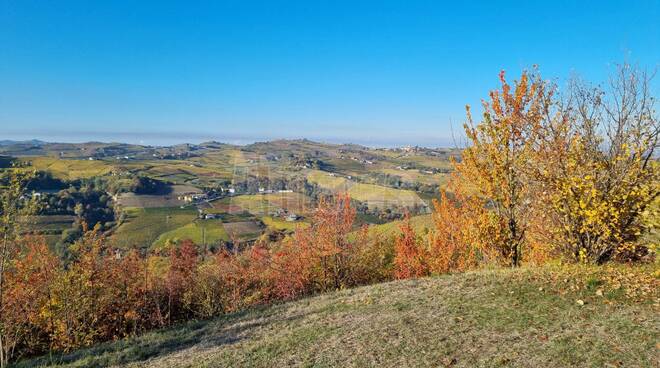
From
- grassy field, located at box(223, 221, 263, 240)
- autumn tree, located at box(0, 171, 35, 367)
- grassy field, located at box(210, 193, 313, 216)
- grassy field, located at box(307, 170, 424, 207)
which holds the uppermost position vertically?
autumn tree, located at box(0, 171, 35, 367)

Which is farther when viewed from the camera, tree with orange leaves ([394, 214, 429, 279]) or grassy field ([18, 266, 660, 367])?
tree with orange leaves ([394, 214, 429, 279])

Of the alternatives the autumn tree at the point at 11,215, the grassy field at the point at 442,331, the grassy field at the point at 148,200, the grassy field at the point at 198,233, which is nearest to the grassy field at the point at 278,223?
the grassy field at the point at 198,233

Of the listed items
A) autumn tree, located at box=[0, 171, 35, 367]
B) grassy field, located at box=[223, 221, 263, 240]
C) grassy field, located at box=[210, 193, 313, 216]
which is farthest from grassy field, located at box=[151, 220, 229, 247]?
autumn tree, located at box=[0, 171, 35, 367]

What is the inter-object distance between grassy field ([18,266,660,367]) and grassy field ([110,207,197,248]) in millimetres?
73910

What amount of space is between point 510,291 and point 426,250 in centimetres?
3237

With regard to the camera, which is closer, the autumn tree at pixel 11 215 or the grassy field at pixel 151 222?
the autumn tree at pixel 11 215

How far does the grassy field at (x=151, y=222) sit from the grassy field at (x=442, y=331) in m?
73.9

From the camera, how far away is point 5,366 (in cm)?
1407

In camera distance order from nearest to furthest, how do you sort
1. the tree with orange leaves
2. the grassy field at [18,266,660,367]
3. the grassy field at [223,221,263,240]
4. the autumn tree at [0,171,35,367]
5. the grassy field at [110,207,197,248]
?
the grassy field at [18,266,660,367] → the autumn tree at [0,171,35,367] → the tree with orange leaves → the grassy field at [110,207,197,248] → the grassy field at [223,221,263,240]

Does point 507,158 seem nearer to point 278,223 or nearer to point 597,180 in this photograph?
point 597,180

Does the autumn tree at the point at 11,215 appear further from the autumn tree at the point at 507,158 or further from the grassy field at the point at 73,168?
the grassy field at the point at 73,168

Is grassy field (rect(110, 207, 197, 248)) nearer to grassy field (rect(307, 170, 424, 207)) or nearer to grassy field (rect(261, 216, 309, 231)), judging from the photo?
grassy field (rect(261, 216, 309, 231))

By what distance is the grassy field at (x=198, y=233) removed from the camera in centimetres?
8459

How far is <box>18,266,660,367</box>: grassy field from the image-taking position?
28.5ft
